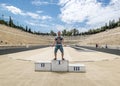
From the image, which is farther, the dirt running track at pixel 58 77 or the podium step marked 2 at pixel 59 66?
the podium step marked 2 at pixel 59 66

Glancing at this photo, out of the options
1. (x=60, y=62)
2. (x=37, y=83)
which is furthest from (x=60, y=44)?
(x=37, y=83)

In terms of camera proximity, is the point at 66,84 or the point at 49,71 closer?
the point at 66,84

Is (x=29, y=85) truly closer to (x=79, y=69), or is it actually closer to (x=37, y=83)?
(x=37, y=83)

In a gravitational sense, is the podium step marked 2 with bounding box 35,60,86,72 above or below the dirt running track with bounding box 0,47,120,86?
above

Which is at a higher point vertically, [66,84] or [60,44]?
[60,44]

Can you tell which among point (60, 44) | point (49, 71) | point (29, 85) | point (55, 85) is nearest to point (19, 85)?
point (29, 85)

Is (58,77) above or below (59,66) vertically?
below

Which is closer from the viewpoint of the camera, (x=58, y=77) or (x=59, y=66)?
(x=58, y=77)

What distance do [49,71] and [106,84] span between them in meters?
4.84

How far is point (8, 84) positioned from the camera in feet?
31.3

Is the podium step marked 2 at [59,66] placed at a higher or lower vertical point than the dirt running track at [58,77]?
higher

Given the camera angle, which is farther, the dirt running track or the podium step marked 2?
the podium step marked 2

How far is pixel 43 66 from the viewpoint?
14125 mm

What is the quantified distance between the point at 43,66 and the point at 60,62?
3.79 feet
